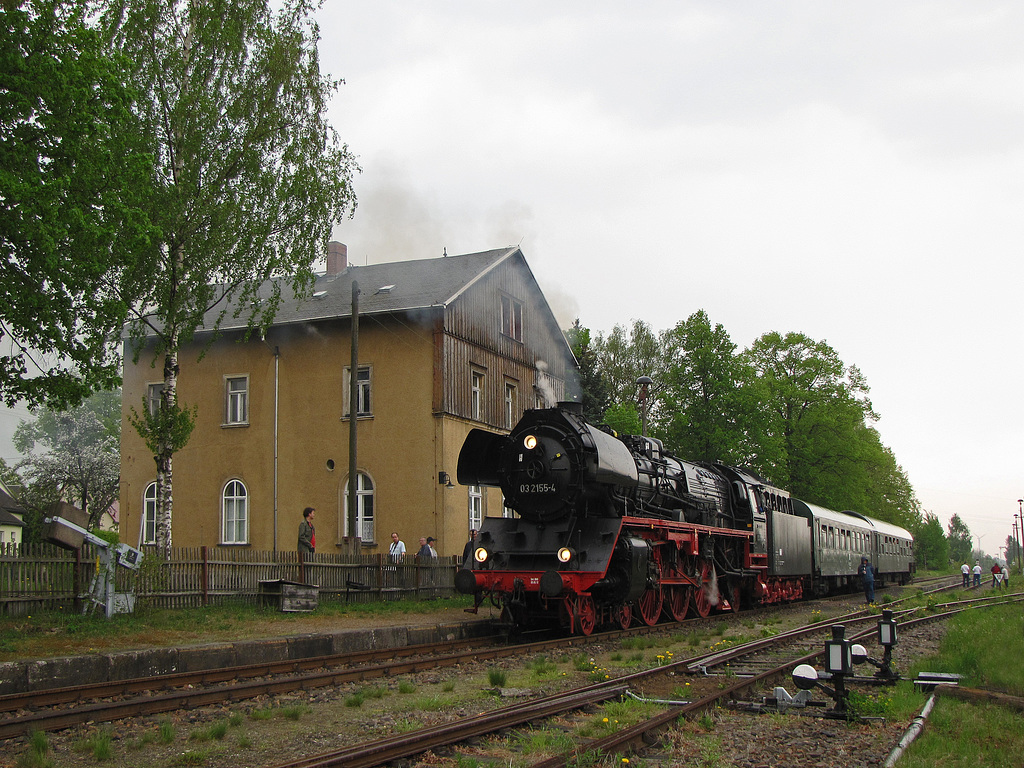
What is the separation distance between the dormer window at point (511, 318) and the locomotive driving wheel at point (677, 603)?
12733mm

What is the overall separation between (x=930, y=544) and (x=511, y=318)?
66.9m

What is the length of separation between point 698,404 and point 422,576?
21936 millimetres

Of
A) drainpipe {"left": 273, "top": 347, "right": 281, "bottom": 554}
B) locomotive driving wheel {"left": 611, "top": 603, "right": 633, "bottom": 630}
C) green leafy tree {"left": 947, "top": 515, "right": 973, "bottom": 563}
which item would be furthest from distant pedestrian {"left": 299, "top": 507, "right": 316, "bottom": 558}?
green leafy tree {"left": 947, "top": 515, "right": 973, "bottom": 563}

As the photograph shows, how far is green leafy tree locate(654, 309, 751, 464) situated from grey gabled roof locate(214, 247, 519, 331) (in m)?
13.9

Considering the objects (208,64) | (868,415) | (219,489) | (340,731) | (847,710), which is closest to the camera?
(340,731)

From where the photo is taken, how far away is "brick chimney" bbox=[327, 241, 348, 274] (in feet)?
101

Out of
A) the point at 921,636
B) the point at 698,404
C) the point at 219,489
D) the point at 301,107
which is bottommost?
the point at 921,636

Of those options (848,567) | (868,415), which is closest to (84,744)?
(848,567)

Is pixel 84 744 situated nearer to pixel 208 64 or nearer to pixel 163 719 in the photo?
pixel 163 719

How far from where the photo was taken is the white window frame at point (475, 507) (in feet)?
83.5

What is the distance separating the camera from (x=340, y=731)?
6.97 metres

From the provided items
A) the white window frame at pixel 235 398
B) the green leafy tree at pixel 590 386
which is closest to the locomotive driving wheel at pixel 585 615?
the white window frame at pixel 235 398

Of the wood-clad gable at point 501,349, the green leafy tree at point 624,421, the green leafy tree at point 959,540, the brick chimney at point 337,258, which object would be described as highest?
the brick chimney at point 337,258

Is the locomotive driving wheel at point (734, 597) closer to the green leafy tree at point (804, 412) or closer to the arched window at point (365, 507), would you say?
the arched window at point (365, 507)
